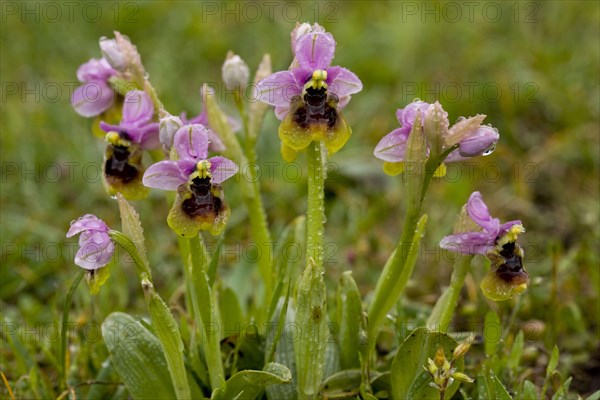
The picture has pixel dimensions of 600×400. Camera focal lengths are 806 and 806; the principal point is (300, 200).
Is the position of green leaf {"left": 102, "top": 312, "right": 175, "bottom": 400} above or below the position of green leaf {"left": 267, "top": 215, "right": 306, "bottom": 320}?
below

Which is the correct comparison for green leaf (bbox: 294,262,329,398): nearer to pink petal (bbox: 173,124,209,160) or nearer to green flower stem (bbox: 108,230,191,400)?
green flower stem (bbox: 108,230,191,400)

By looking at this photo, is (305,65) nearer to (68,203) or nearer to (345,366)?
(345,366)

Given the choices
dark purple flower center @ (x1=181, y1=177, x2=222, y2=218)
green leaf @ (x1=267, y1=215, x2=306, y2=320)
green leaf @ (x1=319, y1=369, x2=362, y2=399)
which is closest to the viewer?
dark purple flower center @ (x1=181, y1=177, x2=222, y2=218)

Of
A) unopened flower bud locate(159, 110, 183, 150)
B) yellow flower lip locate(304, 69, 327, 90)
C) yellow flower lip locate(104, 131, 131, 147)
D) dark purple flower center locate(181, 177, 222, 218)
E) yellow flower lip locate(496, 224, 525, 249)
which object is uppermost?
yellow flower lip locate(304, 69, 327, 90)

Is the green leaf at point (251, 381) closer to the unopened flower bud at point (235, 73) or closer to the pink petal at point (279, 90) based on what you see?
the pink petal at point (279, 90)

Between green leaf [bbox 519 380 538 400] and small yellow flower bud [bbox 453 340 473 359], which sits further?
green leaf [bbox 519 380 538 400]

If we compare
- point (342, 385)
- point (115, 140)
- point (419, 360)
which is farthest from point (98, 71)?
point (419, 360)

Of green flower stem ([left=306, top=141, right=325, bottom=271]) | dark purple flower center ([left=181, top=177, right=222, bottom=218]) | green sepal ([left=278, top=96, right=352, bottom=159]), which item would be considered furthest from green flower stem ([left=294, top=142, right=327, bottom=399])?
dark purple flower center ([left=181, top=177, right=222, bottom=218])

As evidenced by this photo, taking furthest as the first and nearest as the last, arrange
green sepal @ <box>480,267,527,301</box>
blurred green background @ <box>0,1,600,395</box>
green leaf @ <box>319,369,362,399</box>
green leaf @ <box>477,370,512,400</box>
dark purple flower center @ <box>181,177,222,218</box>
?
blurred green background @ <box>0,1,600,395</box>
green leaf @ <box>319,369,362,399</box>
green leaf @ <box>477,370,512,400</box>
green sepal @ <box>480,267,527,301</box>
dark purple flower center @ <box>181,177,222,218</box>
